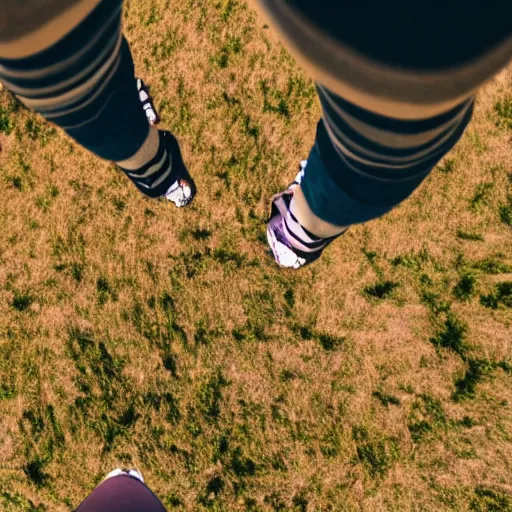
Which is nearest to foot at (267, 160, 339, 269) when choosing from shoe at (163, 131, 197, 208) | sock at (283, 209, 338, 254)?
sock at (283, 209, 338, 254)

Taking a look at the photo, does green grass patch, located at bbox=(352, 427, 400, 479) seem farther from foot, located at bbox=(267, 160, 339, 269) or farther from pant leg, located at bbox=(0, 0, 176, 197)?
pant leg, located at bbox=(0, 0, 176, 197)

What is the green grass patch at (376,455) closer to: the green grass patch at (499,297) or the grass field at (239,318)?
the grass field at (239,318)

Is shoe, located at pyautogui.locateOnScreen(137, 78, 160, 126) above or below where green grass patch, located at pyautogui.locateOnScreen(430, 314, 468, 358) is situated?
above

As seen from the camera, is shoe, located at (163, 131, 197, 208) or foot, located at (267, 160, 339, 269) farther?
shoe, located at (163, 131, 197, 208)

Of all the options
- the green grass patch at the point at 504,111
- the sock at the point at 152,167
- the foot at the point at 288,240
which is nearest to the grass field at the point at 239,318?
the green grass patch at the point at 504,111

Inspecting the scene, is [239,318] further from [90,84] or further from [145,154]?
[90,84]

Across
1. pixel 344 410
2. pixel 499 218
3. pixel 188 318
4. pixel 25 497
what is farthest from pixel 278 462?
pixel 499 218
